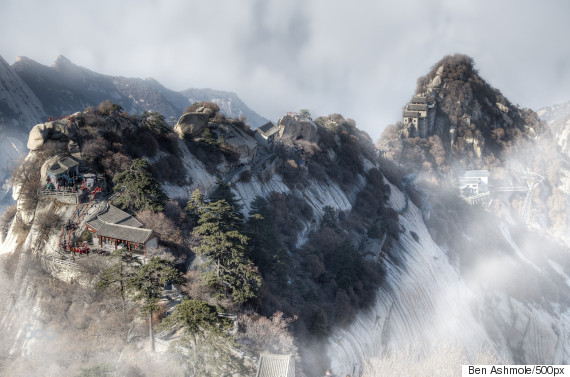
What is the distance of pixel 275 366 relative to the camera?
21.1 m

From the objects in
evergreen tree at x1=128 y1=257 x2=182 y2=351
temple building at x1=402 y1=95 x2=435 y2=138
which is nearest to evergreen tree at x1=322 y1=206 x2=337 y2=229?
evergreen tree at x1=128 y1=257 x2=182 y2=351

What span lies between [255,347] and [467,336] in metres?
38.9

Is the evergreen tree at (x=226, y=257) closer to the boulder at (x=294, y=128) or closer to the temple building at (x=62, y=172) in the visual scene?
the temple building at (x=62, y=172)

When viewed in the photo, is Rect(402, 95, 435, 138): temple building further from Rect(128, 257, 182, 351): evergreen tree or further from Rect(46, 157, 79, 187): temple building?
Answer: Rect(128, 257, 182, 351): evergreen tree

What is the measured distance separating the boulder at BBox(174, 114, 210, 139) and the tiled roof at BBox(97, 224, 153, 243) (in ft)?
64.7

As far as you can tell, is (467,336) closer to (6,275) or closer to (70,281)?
(70,281)

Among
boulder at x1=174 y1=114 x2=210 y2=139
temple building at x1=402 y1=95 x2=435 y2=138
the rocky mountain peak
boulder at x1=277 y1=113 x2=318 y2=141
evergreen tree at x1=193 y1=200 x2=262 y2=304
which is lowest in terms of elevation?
evergreen tree at x1=193 y1=200 x2=262 y2=304

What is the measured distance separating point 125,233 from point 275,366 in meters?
13.8

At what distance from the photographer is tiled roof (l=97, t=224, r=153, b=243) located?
25688mm

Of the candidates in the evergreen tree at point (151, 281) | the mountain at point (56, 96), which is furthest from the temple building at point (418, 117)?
the evergreen tree at point (151, 281)

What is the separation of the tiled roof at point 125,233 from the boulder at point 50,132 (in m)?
10.2

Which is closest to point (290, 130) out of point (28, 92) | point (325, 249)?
point (325, 249)

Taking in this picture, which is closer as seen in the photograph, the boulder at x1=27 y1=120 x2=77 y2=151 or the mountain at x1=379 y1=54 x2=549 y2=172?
the boulder at x1=27 y1=120 x2=77 y2=151

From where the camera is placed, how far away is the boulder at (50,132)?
1201 inches
